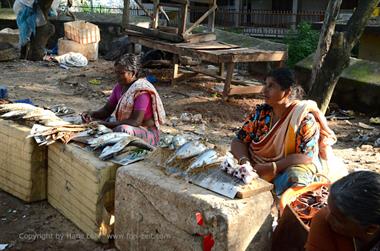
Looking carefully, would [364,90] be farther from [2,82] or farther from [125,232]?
[2,82]

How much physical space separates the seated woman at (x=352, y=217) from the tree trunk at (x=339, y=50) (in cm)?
459

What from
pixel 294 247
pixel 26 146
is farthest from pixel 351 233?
pixel 26 146

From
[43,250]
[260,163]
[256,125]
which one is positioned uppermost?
[256,125]

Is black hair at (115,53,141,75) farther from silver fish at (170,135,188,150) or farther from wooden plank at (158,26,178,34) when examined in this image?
wooden plank at (158,26,178,34)

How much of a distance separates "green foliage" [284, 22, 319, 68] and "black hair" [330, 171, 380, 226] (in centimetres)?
934

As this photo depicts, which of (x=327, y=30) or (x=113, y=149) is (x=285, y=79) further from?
(x=327, y=30)

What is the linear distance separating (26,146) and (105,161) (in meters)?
0.84

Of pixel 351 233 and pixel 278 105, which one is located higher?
pixel 278 105

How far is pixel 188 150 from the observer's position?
288 cm

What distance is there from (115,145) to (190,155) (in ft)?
2.17

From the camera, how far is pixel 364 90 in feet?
24.8

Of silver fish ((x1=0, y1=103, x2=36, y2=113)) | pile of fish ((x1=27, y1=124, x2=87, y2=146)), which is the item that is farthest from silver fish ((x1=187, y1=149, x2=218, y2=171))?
silver fish ((x1=0, y1=103, x2=36, y2=113))

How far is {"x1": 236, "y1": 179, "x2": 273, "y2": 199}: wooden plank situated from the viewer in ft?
8.15

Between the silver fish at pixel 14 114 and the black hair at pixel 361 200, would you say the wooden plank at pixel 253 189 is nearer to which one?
the black hair at pixel 361 200
